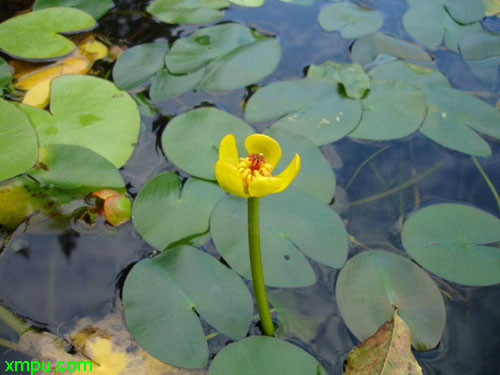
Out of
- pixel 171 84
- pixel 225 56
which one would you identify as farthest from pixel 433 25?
pixel 171 84

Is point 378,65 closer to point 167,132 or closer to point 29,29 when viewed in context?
point 167,132

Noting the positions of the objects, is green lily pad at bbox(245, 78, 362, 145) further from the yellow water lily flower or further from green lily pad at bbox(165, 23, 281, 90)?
the yellow water lily flower

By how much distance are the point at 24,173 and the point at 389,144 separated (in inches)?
58.3

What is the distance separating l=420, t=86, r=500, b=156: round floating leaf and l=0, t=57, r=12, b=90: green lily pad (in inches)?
74.6

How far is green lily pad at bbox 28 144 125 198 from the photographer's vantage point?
5.21ft

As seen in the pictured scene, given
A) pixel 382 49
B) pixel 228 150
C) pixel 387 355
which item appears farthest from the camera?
pixel 382 49

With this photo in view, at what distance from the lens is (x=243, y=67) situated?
81.2 inches

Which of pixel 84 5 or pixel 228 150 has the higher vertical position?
pixel 228 150

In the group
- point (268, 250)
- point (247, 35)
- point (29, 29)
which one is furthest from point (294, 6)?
point (268, 250)

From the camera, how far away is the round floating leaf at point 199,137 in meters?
1.66

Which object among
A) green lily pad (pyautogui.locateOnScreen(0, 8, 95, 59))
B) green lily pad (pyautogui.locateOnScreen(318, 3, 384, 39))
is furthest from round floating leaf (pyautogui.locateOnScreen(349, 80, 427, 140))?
green lily pad (pyautogui.locateOnScreen(0, 8, 95, 59))

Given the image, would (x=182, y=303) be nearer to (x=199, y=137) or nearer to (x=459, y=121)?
(x=199, y=137)

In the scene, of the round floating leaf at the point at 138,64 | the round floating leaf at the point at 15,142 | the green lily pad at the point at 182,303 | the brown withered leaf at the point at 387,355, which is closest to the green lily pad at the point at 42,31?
the round floating leaf at the point at 138,64

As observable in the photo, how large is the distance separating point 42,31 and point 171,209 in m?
1.36
